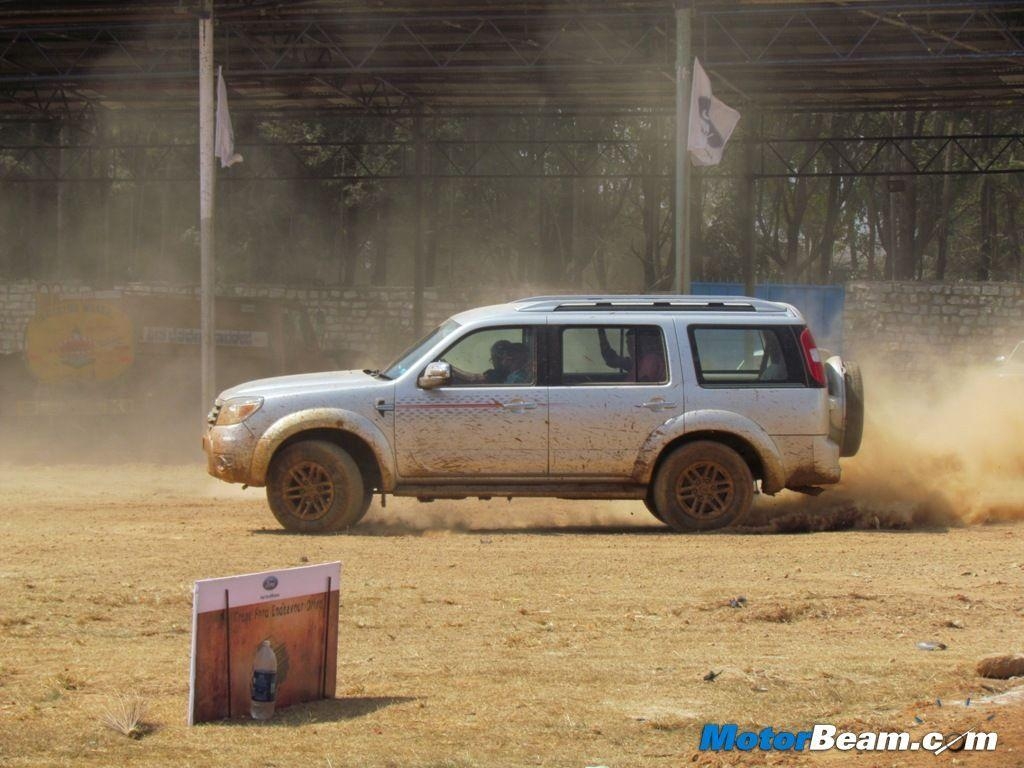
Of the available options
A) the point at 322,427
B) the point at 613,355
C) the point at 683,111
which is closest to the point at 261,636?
the point at 322,427

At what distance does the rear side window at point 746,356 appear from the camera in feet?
35.9

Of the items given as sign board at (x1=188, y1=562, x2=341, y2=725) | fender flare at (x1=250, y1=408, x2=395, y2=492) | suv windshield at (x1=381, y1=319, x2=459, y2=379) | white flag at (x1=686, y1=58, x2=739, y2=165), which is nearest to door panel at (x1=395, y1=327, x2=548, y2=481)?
fender flare at (x1=250, y1=408, x2=395, y2=492)

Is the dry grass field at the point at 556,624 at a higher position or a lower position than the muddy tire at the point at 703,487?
lower

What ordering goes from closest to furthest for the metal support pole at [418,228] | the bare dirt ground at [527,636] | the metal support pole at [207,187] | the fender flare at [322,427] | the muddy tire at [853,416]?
the bare dirt ground at [527,636], the fender flare at [322,427], the muddy tire at [853,416], the metal support pole at [207,187], the metal support pole at [418,228]

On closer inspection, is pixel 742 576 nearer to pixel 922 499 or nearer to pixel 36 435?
pixel 922 499

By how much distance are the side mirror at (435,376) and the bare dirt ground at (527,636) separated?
1.28 meters

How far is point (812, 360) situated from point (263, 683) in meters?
6.65

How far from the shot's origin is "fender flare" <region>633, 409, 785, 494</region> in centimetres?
1077

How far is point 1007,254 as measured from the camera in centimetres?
5325

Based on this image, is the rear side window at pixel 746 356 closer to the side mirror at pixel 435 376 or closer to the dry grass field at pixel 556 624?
the dry grass field at pixel 556 624

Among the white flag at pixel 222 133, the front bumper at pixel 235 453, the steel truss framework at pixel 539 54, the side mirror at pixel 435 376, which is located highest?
the steel truss framework at pixel 539 54

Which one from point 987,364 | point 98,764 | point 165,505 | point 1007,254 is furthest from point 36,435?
point 1007,254

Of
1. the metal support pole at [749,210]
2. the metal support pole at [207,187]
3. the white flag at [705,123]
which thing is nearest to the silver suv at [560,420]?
the metal support pole at [207,187]

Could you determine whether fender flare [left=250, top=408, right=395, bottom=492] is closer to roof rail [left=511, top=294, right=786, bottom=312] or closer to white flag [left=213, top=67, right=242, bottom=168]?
roof rail [left=511, top=294, right=786, bottom=312]
